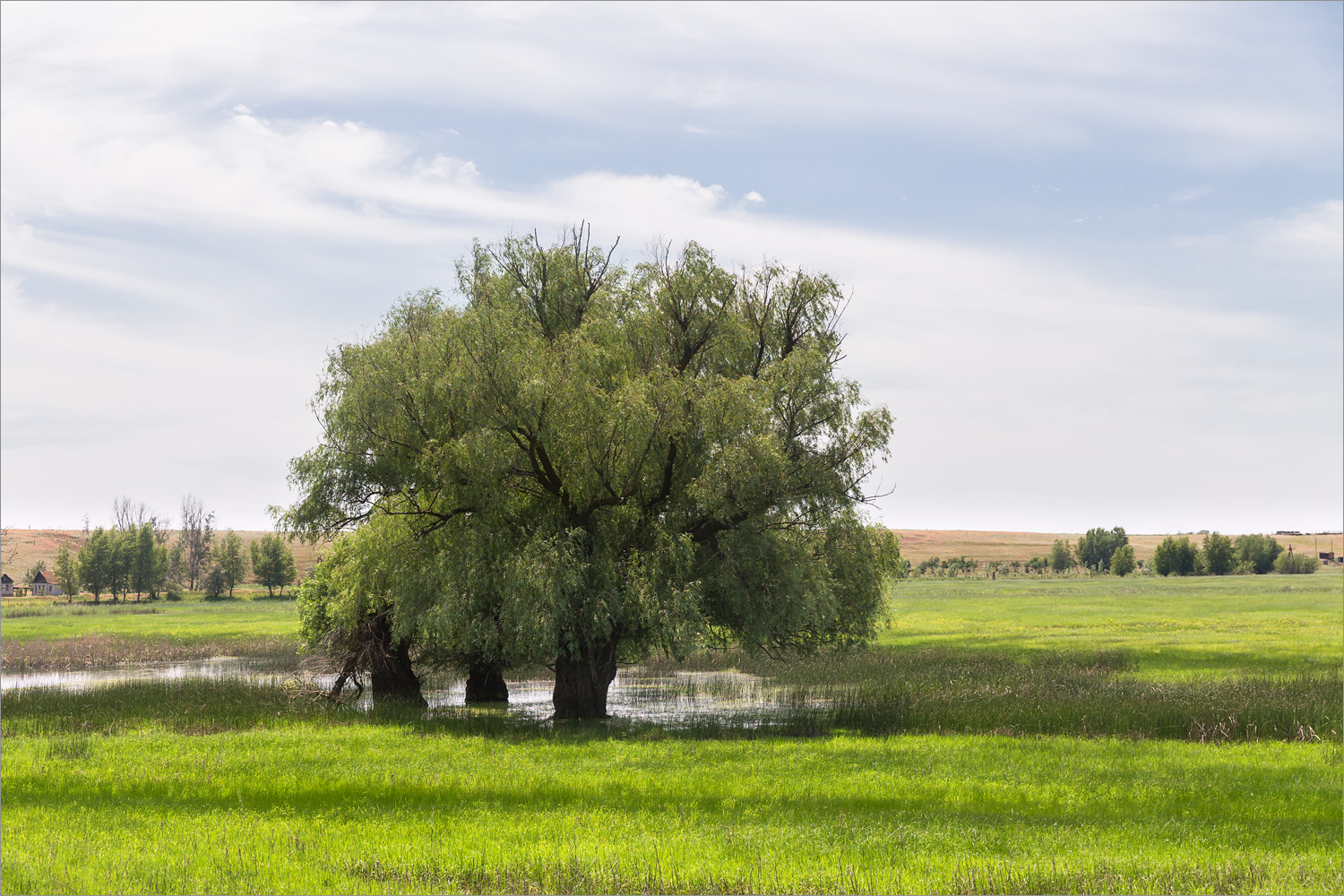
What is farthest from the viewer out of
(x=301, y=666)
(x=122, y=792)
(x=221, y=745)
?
(x=301, y=666)

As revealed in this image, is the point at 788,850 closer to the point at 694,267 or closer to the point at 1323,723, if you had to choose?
the point at 1323,723

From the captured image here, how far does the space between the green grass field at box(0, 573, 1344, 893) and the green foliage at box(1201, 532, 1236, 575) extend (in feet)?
494

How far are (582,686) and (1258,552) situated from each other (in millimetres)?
180735

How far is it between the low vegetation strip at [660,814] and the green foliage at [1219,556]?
167 m

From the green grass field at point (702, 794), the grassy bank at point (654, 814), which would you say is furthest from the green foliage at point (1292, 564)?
the grassy bank at point (654, 814)

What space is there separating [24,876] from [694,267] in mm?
26425

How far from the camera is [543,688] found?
42.3m

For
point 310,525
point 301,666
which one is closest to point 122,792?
point 310,525

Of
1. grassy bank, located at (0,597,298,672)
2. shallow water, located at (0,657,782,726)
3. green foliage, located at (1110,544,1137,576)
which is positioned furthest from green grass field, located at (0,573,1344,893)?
green foliage, located at (1110,544,1137,576)

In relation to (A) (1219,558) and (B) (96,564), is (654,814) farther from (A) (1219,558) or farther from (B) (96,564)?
(A) (1219,558)

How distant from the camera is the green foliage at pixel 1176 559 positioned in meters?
174

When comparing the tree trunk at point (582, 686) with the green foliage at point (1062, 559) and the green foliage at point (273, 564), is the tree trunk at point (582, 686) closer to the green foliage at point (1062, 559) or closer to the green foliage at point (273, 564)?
the green foliage at point (273, 564)

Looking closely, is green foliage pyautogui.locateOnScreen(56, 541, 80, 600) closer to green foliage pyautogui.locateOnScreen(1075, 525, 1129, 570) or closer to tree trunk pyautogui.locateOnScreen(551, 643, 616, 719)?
tree trunk pyautogui.locateOnScreen(551, 643, 616, 719)

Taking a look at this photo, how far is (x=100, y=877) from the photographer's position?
1345cm
